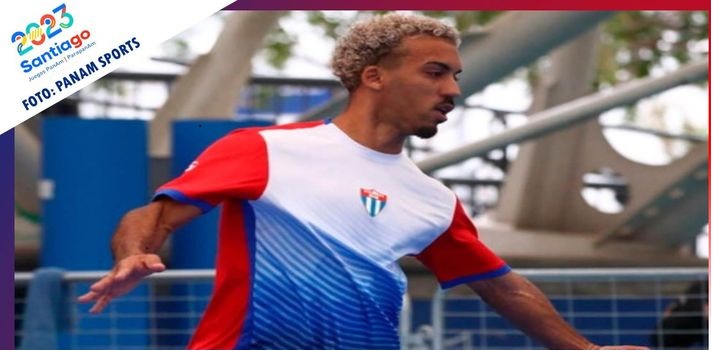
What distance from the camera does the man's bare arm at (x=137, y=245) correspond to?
3.48 metres

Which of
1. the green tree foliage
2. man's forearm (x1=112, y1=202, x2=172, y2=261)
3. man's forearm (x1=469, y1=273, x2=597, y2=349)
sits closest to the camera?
man's forearm (x1=112, y1=202, x2=172, y2=261)

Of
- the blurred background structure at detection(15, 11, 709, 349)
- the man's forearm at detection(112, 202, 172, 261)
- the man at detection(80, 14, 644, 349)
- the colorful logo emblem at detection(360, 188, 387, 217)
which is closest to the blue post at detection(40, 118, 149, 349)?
the blurred background structure at detection(15, 11, 709, 349)

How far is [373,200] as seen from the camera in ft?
13.3

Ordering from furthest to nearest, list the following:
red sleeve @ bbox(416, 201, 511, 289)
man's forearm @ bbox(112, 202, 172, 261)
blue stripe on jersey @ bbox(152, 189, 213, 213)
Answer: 1. red sleeve @ bbox(416, 201, 511, 289)
2. blue stripe on jersey @ bbox(152, 189, 213, 213)
3. man's forearm @ bbox(112, 202, 172, 261)

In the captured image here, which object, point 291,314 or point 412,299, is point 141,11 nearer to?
point 291,314

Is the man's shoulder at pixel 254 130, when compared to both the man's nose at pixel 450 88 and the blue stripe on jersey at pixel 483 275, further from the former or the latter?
the blue stripe on jersey at pixel 483 275

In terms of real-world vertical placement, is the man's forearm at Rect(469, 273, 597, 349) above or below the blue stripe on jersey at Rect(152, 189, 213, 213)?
below

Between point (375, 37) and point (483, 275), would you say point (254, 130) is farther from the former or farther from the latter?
point (483, 275)

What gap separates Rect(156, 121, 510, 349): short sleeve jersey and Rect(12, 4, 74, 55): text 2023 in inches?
28.0

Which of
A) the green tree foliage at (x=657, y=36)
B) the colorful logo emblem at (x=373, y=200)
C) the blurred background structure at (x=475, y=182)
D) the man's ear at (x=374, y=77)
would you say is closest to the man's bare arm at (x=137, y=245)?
the colorful logo emblem at (x=373, y=200)

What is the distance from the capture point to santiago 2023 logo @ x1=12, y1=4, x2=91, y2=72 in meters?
4.45

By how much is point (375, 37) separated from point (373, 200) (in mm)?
400

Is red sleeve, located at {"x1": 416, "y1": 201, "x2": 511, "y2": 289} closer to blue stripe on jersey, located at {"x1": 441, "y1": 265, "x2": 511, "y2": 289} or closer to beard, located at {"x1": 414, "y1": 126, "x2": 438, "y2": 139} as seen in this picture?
blue stripe on jersey, located at {"x1": 441, "y1": 265, "x2": 511, "y2": 289}

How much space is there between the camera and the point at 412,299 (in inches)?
Answer: 309
